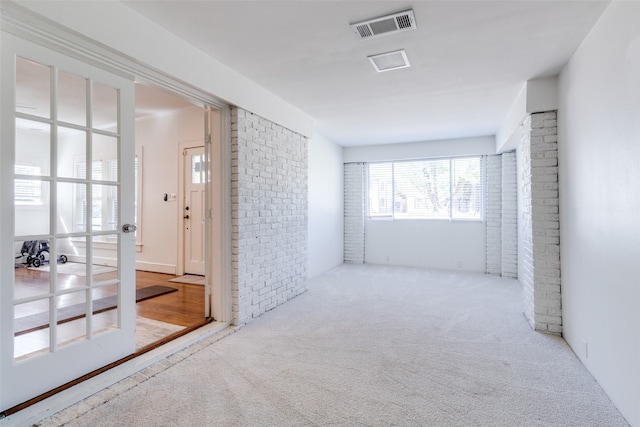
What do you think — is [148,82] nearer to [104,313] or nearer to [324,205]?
[104,313]

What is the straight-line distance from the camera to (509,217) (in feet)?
18.1

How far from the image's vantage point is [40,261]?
5703mm

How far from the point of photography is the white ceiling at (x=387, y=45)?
85.1 inches

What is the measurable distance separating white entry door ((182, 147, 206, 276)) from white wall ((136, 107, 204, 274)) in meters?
0.17

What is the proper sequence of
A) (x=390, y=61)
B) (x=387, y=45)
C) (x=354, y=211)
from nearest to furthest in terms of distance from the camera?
Result: (x=387, y=45) → (x=390, y=61) → (x=354, y=211)

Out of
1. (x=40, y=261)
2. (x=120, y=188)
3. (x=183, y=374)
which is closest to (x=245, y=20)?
(x=120, y=188)

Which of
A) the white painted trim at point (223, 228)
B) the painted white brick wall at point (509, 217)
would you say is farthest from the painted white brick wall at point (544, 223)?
the white painted trim at point (223, 228)

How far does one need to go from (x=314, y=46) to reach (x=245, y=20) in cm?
61

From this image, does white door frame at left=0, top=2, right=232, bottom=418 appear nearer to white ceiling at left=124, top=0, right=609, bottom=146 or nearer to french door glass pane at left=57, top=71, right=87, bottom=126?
french door glass pane at left=57, top=71, right=87, bottom=126

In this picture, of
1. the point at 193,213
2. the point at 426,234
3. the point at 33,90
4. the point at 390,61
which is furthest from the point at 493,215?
the point at 33,90

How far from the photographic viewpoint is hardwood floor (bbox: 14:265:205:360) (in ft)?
7.70

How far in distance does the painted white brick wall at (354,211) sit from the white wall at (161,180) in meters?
3.24

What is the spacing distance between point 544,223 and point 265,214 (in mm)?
2934

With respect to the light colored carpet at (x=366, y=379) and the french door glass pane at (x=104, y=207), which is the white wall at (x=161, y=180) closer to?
the light colored carpet at (x=366, y=379)
